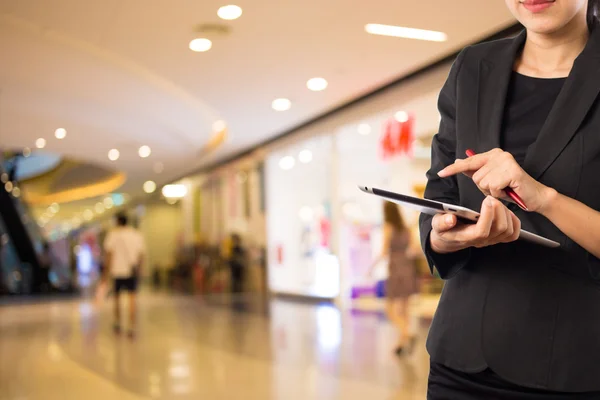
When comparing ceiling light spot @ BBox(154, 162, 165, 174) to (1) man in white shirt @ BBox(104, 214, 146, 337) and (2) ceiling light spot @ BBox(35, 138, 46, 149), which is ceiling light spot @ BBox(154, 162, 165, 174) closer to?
(2) ceiling light spot @ BBox(35, 138, 46, 149)

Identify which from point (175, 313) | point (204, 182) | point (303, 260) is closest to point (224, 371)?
point (175, 313)

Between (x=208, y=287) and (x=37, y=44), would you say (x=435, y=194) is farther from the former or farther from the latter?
(x=208, y=287)

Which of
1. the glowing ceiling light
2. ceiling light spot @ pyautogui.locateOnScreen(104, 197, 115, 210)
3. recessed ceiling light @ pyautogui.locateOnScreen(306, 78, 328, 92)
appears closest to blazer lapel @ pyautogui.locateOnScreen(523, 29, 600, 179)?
recessed ceiling light @ pyautogui.locateOnScreen(306, 78, 328, 92)

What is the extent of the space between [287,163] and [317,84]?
557 centimetres

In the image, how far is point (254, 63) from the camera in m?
9.20

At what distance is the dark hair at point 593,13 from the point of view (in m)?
1.14

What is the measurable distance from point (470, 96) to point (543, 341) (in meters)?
0.41

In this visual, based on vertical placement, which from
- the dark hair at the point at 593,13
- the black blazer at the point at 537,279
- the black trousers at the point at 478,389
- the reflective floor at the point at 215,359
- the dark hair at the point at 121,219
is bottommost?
the reflective floor at the point at 215,359

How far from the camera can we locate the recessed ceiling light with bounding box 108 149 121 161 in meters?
16.1

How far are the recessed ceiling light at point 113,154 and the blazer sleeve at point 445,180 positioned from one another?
15391mm

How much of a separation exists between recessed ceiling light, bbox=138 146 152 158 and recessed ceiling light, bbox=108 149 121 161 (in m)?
0.51

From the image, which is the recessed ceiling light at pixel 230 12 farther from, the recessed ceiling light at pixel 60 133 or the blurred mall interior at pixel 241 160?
the recessed ceiling light at pixel 60 133

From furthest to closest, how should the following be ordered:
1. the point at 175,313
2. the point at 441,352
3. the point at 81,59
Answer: the point at 175,313 < the point at 81,59 < the point at 441,352

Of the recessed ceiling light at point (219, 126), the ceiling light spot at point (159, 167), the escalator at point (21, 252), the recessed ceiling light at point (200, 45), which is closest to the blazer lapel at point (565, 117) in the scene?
the recessed ceiling light at point (200, 45)
